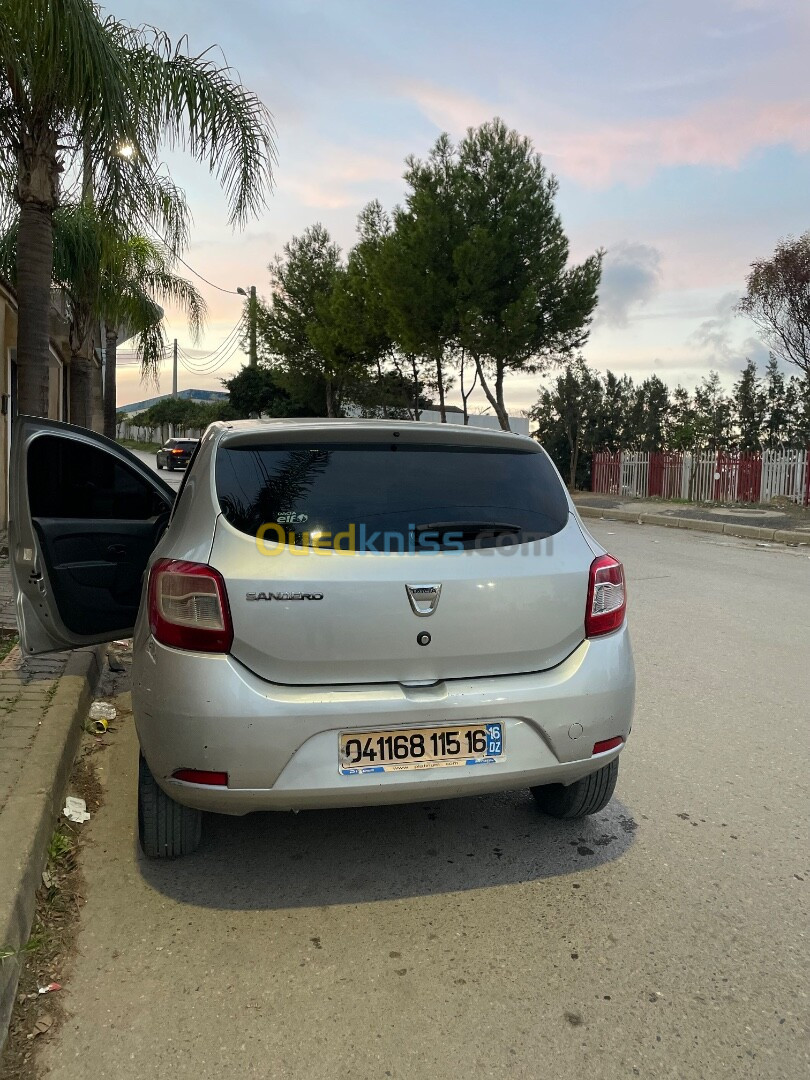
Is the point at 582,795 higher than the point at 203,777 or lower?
lower

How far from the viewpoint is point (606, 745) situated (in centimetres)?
305

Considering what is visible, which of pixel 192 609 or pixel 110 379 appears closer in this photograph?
pixel 192 609

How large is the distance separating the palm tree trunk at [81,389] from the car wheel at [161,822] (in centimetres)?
1422

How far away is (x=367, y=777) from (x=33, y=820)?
4.09 feet

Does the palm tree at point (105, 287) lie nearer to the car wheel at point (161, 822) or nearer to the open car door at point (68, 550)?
the open car door at point (68, 550)

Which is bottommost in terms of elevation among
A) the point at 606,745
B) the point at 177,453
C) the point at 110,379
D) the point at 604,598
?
the point at 606,745

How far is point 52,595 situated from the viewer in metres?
4.39

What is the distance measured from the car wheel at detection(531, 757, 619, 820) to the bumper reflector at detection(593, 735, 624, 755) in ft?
0.48

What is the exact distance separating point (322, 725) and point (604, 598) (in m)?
1.11

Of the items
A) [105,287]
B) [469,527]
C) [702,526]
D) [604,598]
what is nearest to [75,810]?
[469,527]

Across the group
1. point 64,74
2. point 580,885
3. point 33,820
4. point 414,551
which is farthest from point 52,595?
point 64,74

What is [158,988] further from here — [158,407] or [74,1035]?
[158,407]

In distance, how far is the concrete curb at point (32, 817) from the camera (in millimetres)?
2461

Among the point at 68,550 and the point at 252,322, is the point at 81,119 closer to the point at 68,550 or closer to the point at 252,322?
the point at 68,550
